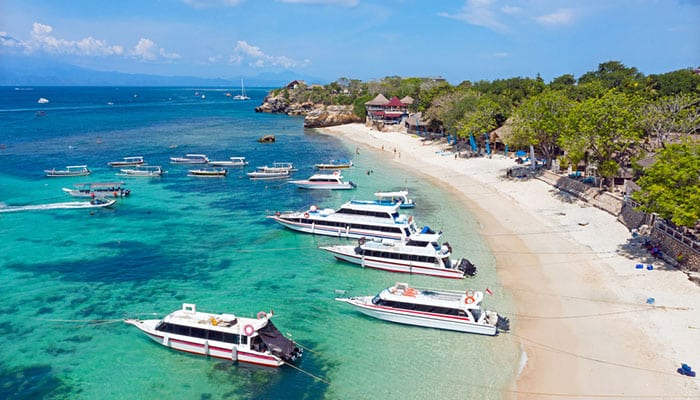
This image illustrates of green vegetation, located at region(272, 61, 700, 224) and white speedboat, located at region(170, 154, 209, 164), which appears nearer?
green vegetation, located at region(272, 61, 700, 224)

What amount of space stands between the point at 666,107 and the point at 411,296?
164 feet

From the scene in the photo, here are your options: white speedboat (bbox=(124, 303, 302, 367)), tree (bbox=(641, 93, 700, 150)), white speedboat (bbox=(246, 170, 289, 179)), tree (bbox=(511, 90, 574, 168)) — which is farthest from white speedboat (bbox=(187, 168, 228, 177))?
tree (bbox=(641, 93, 700, 150))

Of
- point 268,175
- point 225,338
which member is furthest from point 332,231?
point 268,175

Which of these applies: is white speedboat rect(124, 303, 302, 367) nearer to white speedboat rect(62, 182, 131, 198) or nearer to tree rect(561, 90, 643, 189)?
white speedboat rect(62, 182, 131, 198)

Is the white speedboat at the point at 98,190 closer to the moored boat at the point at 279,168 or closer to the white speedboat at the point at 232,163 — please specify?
the moored boat at the point at 279,168

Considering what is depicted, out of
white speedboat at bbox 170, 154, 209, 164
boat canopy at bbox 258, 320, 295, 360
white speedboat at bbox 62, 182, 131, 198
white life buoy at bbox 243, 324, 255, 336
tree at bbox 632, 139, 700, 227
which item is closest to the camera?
boat canopy at bbox 258, 320, 295, 360

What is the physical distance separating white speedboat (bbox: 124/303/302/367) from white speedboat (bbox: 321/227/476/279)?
13956mm

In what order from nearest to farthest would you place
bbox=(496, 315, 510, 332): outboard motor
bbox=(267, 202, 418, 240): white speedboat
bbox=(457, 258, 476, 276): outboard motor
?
bbox=(496, 315, 510, 332): outboard motor
bbox=(457, 258, 476, 276): outboard motor
bbox=(267, 202, 418, 240): white speedboat

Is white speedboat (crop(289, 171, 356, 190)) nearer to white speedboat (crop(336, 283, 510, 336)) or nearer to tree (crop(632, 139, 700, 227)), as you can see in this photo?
white speedboat (crop(336, 283, 510, 336))

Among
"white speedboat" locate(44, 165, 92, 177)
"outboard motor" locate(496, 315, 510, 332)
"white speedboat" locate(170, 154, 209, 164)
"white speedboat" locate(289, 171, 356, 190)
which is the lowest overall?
"white speedboat" locate(44, 165, 92, 177)

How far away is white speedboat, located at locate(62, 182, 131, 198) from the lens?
63.9 m

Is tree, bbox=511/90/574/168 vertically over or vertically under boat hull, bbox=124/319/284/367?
over

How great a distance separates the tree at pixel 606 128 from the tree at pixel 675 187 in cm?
1194

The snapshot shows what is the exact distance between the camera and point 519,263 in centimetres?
4003
